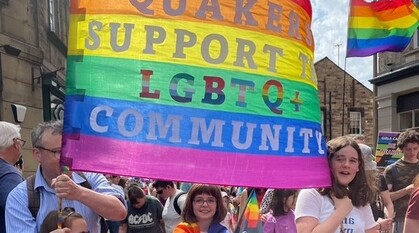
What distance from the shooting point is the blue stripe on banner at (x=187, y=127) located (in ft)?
7.93

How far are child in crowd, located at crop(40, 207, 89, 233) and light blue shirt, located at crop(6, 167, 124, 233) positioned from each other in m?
0.07

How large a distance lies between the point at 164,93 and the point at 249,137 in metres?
0.42

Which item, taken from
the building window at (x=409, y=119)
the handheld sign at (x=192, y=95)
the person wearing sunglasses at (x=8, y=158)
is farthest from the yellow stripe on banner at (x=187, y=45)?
the building window at (x=409, y=119)

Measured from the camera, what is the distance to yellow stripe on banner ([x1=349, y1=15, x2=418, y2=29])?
6734 millimetres

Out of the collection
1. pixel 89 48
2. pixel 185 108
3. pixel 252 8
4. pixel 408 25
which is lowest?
pixel 185 108

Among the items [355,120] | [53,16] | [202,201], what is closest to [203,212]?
[202,201]

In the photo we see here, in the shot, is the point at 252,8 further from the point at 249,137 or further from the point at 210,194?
the point at 210,194

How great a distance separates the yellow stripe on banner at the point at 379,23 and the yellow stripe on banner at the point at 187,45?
4194 mm

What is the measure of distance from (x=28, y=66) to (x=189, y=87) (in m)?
10.3

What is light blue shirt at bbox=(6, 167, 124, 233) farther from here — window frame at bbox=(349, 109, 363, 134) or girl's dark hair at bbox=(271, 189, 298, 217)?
window frame at bbox=(349, 109, 363, 134)

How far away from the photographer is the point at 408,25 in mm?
6824

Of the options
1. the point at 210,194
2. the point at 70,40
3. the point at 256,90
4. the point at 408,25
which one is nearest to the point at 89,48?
the point at 70,40

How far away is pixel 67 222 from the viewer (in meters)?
2.67

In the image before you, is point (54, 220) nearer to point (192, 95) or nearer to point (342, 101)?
point (192, 95)
